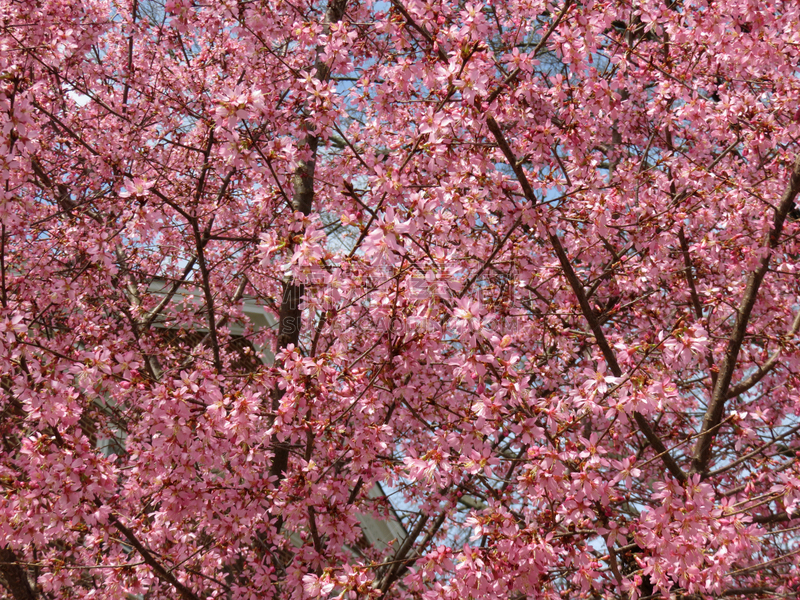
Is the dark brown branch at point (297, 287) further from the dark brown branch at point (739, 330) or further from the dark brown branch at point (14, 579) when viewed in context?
the dark brown branch at point (739, 330)

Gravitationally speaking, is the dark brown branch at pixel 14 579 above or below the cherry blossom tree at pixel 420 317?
below

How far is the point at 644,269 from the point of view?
13.5ft

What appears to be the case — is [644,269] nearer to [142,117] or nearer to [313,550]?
[313,550]

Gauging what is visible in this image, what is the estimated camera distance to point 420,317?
2.65m

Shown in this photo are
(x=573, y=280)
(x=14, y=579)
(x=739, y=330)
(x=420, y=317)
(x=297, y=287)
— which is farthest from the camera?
(x=297, y=287)

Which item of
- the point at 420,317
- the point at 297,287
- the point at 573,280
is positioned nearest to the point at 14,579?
the point at 297,287

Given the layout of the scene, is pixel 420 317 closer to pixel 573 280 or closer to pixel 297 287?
pixel 573 280

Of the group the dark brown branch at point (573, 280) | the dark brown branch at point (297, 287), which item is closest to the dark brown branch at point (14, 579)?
the dark brown branch at point (297, 287)

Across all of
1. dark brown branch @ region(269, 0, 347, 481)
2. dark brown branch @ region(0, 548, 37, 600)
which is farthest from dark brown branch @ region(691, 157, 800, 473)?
dark brown branch @ region(0, 548, 37, 600)

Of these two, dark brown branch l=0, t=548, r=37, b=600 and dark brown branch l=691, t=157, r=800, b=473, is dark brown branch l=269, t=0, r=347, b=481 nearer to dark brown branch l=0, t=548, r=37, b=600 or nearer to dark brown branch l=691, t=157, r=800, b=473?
dark brown branch l=0, t=548, r=37, b=600

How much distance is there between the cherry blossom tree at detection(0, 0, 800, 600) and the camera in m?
2.80

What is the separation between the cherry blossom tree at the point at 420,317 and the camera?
2.80 metres

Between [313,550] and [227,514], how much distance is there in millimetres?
699

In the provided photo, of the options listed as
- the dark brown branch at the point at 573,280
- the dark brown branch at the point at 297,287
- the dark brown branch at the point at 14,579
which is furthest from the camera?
the dark brown branch at the point at 297,287
